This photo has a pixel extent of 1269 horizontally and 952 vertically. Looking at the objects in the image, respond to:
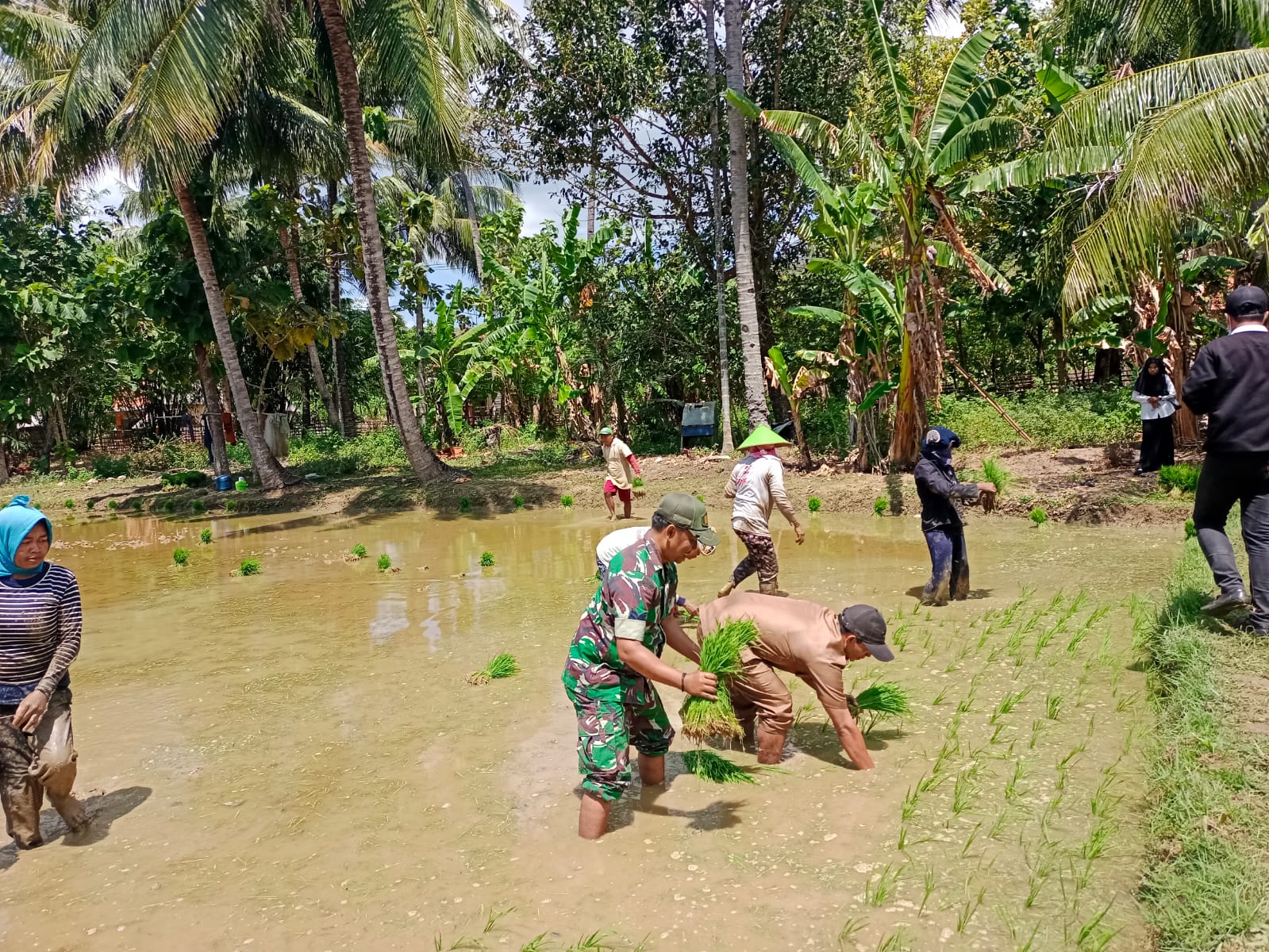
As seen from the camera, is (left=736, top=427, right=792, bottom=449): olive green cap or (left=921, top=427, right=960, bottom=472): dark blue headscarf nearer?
(left=921, top=427, right=960, bottom=472): dark blue headscarf

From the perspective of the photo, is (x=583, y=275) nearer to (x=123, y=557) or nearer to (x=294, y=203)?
(x=294, y=203)

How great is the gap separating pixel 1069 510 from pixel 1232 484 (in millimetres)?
6212

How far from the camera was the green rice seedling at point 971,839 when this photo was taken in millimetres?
3523

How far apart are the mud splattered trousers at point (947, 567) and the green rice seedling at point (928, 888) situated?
3.96m

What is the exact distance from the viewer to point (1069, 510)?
10.9m

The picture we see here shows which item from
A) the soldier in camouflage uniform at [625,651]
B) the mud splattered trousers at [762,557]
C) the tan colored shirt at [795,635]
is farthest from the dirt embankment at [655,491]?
the soldier in camouflage uniform at [625,651]

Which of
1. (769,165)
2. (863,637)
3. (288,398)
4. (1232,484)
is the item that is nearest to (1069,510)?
(1232,484)

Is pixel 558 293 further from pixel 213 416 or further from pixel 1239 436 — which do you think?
pixel 1239 436

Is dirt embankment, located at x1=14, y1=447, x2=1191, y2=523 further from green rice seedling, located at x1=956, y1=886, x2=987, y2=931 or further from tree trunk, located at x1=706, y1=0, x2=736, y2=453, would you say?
green rice seedling, located at x1=956, y1=886, x2=987, y2=931

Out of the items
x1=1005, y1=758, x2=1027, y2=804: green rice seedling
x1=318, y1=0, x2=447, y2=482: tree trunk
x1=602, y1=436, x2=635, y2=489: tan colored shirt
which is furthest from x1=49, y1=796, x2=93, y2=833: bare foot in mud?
x1=318, y1=0, x2=447, y2=482: tree trunk

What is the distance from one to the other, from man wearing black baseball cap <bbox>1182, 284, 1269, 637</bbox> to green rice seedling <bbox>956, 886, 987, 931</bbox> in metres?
2.92

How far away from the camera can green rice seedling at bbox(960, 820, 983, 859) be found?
352 cm

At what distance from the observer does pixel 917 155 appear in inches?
484

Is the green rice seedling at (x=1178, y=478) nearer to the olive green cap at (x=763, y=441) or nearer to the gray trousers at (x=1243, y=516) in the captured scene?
the gray trousers at (x=1243, y=516)
